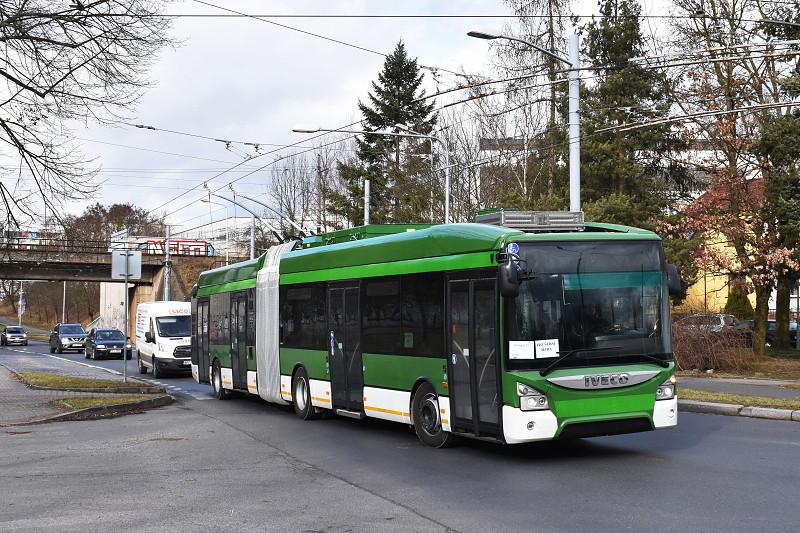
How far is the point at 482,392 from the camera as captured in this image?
1205 centimetres

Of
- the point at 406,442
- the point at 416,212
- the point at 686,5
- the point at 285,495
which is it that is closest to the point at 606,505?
the point at 285,495

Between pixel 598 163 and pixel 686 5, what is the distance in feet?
22.5

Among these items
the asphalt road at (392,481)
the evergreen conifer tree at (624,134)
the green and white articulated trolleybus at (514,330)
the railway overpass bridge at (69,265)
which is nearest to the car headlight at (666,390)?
the green and white articulated trolleybus at (514,330)

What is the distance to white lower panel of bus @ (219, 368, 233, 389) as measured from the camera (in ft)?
75.5

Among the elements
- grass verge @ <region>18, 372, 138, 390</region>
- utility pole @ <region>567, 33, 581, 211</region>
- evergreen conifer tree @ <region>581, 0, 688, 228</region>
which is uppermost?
evergreen conifer tree @ <region>581, 0, 688, 228</region>

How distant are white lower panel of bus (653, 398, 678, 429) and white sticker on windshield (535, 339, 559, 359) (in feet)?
4.80

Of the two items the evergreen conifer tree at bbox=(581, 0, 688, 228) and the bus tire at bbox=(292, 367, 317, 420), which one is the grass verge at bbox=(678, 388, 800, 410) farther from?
the evergreen conifer tree at bbox=(581, 0, 688, 228)

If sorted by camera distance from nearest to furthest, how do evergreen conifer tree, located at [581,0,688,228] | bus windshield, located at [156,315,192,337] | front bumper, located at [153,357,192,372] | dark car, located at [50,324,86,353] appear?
1. front bumper, located at [153,357,192,372]
2. bus windshield, located at [156,315,192,337]
3. evergreen conifer tree, located at [581,0,688,228]
4. dark car, located at [50,324,86,353]

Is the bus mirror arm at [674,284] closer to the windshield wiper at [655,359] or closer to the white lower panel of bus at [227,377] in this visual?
the windshield wiper at [655,359]

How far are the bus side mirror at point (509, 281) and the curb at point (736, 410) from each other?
7.50 m

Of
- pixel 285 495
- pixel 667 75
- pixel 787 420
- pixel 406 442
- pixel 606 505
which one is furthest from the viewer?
pixel 667 75

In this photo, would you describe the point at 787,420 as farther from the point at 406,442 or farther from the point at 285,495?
the point at 285,495

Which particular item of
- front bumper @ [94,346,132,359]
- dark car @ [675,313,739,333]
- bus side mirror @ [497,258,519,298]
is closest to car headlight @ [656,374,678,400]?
bus side mirror @ [497,258,519,298]

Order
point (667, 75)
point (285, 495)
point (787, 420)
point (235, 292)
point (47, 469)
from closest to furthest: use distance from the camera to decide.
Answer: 1. point (285, 495)
2. point (47, 469)
3. point (787, 420)
4. point (235, 292)
5. point (667, 75)
